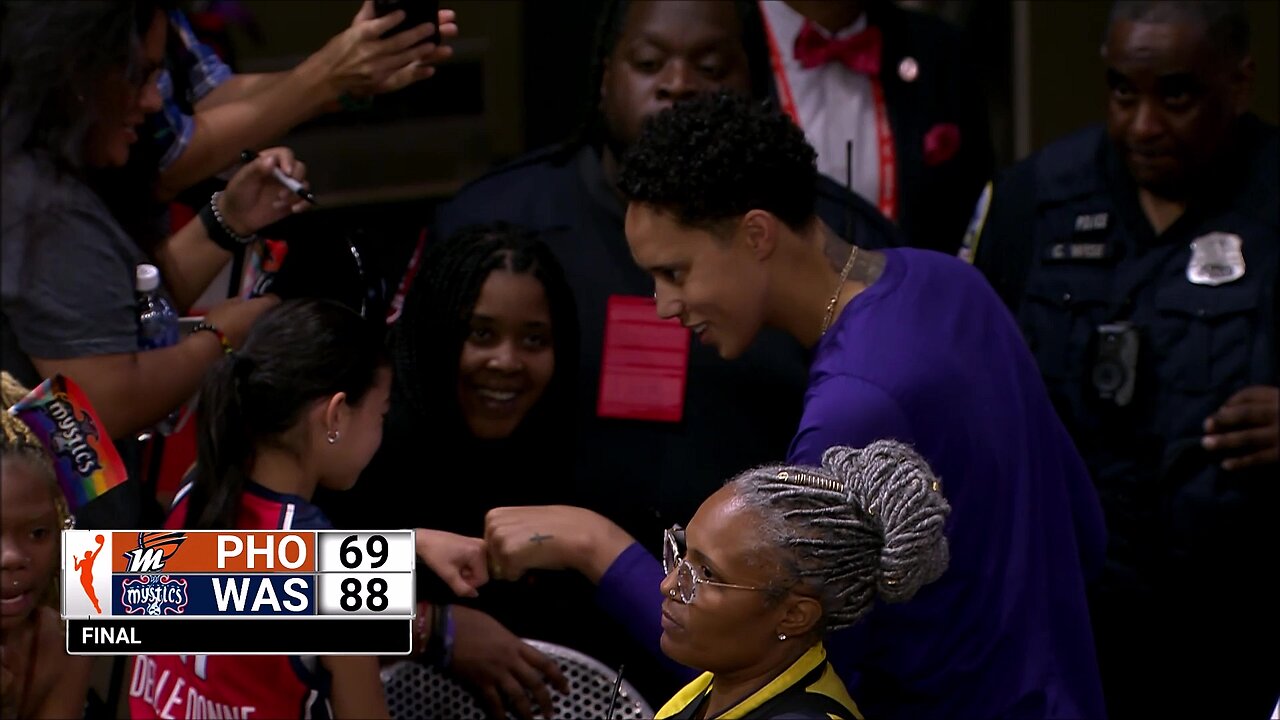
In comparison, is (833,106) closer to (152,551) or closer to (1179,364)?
(1179,364)

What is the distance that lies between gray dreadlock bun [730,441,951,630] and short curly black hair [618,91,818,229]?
47 centimetres

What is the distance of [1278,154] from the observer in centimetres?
348

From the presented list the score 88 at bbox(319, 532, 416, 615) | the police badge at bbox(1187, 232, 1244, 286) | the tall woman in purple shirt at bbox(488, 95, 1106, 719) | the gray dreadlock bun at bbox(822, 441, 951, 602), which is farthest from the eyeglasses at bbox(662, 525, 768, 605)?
the police badge at bbox(1187, 232, 1244, 286)

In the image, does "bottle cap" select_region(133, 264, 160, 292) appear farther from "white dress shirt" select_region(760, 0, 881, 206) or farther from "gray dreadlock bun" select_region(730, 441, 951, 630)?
"white dress shirt" select_region(760, 0, 881, 206)

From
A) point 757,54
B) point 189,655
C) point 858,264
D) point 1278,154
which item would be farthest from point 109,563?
point 1278,154

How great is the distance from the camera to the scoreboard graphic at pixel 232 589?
2.38 metres

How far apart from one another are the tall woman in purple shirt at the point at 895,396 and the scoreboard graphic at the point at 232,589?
0.18 m

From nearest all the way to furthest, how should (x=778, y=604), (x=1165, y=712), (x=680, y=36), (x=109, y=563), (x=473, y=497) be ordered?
(x=778, y=604)
(x=109, y=563)
(x=473, y=497)
(x=680, y=36)
(x=1165, y=712)

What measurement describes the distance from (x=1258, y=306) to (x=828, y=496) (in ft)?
5.09

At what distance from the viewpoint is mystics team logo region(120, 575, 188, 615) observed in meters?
2.38

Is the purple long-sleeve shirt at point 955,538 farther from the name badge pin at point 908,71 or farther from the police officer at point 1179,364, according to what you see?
the name badge pin at point 908,71

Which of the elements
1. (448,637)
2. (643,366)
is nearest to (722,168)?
(643,366)

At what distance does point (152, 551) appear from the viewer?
2.40 metres

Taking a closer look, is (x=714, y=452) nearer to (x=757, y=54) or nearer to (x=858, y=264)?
(x=858, y=264)
